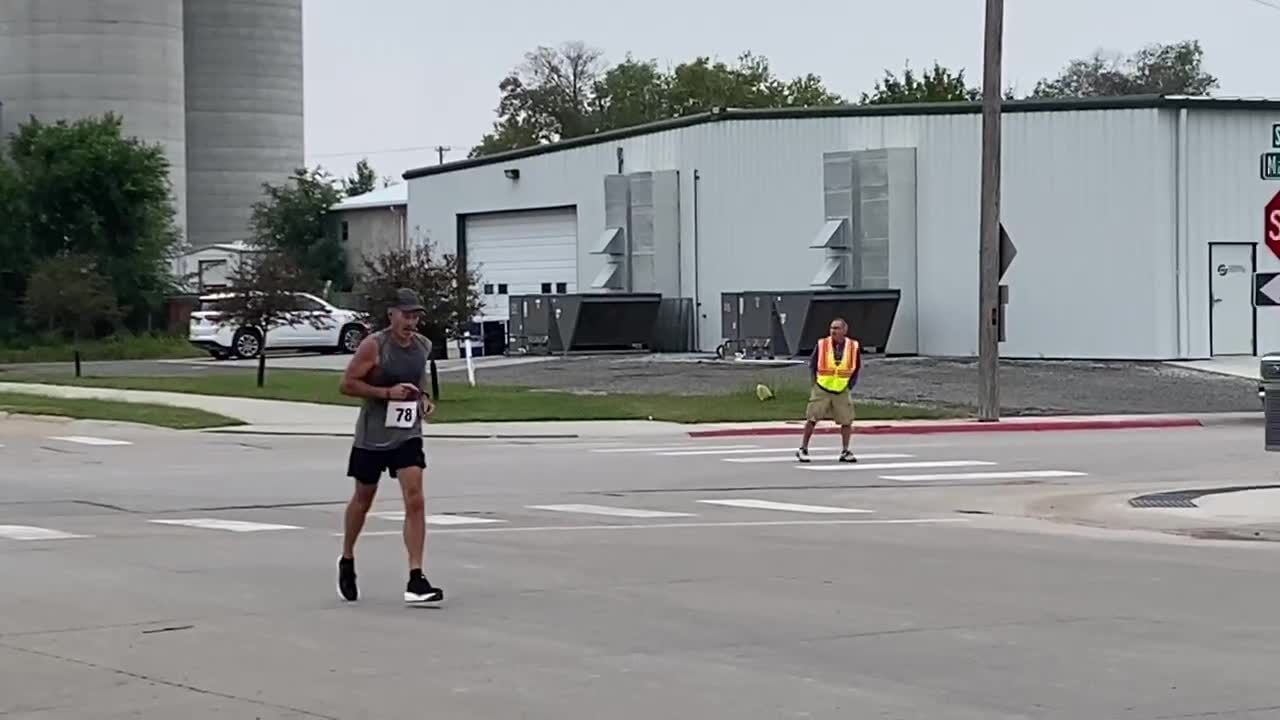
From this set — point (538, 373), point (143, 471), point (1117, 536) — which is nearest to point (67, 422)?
point (143, 471)

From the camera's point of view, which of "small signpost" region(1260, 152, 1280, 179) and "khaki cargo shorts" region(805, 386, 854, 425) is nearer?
"small signpost" region(1260, 152, 1280, 179)

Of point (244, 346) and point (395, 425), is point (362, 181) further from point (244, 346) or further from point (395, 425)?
point (395, 425)

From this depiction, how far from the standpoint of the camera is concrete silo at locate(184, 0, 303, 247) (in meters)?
95.2

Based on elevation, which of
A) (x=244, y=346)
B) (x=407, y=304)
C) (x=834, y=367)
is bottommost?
(x=244, y=346)

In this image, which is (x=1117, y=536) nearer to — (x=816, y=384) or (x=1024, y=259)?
(x=816, y=384)

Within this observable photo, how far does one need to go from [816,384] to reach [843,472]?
171 centimetres

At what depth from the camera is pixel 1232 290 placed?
42031 millimetres

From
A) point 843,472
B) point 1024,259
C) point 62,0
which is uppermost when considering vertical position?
point 62,0

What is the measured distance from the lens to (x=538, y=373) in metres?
43.5

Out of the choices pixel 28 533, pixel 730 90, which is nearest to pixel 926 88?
pixel 730 90

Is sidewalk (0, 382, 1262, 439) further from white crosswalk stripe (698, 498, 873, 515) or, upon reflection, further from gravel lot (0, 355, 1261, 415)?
white crosswalk stripe (698, 498, 873, 515)

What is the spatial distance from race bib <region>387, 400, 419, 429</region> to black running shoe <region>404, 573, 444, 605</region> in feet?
3.05

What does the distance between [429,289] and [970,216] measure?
14.4 meters

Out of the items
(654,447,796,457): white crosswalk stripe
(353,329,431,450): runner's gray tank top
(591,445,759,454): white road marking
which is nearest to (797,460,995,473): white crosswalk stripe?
(654,447,796,457): white crosswalk stripe
